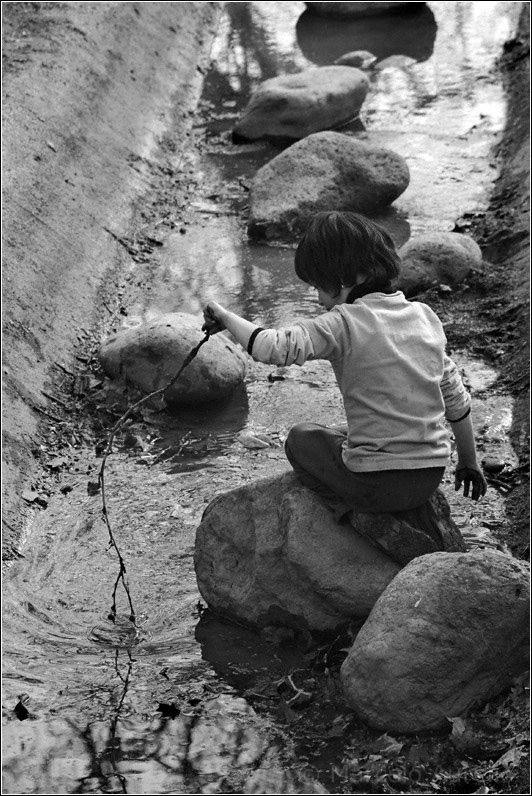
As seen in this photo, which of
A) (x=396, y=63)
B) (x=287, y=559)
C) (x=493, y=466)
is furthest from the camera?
(x=396, y=63)

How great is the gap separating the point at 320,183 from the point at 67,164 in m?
1.84

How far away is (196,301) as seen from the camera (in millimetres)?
7633

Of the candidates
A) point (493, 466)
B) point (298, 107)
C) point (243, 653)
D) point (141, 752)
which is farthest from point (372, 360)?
point (298, 107)

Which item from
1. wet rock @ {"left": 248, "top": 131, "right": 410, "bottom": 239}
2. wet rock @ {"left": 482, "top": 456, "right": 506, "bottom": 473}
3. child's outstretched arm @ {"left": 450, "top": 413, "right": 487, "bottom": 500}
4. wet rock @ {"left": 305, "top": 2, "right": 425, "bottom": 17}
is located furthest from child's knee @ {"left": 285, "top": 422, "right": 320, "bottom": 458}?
wet rock @ {"left": 305, "top": 2, "right": 425, "bottom": 17}

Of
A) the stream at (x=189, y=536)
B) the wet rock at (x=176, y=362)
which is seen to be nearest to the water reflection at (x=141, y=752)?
the stream at (x=189, y=536)

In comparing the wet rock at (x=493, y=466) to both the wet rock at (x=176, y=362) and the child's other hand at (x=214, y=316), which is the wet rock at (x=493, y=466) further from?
the child's other hand at (x=214, y=316)

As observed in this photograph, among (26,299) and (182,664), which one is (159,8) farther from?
(182,664)

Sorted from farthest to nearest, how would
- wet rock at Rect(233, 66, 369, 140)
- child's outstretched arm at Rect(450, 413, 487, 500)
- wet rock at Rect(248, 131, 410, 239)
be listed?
1. wet rock at Rect(233, 66, 369, 140)
2. wet rock at Rect(248, 131, 410, 239)
3. child's outstretched arm at Rect(450, 413, 487, 500)

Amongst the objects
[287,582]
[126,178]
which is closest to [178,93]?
[126,178]

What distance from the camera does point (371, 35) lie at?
1316 cm

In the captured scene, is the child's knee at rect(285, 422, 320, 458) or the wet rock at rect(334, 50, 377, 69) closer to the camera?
the child's knee at rect(285, 422, 320, 458)

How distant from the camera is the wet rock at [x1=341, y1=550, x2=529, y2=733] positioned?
363cm

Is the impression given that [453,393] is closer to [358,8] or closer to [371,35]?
[371,35]

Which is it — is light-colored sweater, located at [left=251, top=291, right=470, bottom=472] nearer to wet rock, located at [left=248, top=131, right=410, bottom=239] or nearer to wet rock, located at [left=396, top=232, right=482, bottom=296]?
wet rock, located at [left=396, top=232, right=482, bottom=296]
